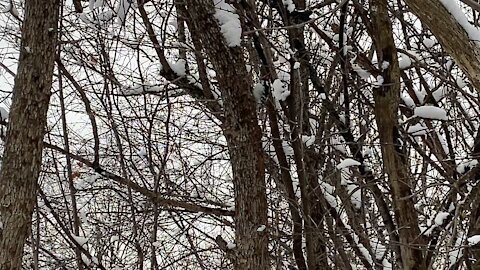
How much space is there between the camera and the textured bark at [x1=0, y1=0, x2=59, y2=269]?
3.37 meters

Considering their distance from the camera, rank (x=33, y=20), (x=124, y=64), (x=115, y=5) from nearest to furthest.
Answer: (x=33, y=20) < (x=115, y=5) < (x=124, y=64)

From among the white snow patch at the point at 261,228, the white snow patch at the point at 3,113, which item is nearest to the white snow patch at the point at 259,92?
the white snow patch at the point at 261,228

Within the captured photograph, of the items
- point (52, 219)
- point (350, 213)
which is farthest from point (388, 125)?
point (52, 219)

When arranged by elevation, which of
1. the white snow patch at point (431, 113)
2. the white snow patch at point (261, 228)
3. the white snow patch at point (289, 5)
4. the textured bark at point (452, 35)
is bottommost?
the textured bark at point (452, 35)

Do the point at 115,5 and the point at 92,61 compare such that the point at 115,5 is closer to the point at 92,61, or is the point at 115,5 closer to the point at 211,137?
the point at 92,61

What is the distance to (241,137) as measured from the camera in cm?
388

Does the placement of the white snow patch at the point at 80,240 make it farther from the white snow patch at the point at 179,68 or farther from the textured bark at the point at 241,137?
the textured bark at the point at 241,137

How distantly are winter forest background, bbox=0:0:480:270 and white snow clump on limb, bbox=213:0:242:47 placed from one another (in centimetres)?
1

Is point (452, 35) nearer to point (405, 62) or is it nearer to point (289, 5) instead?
point (289, 5)

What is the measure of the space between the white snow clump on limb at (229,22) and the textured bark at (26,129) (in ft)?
3.33

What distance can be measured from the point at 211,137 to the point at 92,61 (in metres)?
1.16

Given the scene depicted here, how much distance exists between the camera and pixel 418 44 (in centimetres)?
470

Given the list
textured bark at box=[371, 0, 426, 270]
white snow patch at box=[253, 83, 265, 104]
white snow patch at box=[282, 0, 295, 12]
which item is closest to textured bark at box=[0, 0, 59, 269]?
white snow patch at box=[253, 83, 265, 104]

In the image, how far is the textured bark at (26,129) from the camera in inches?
133
